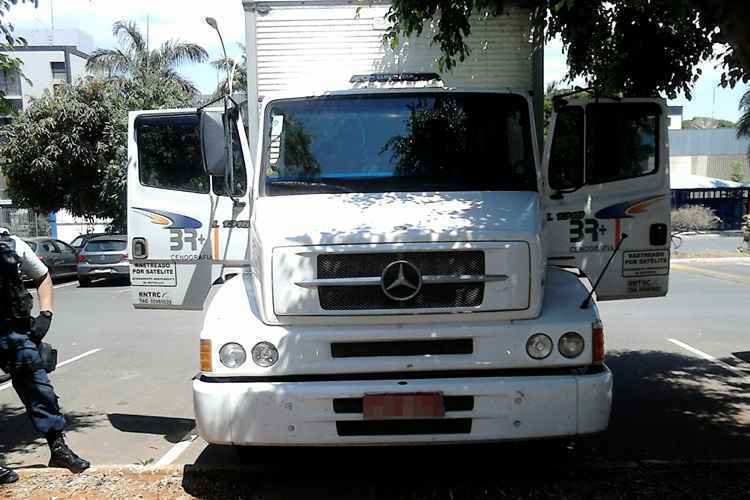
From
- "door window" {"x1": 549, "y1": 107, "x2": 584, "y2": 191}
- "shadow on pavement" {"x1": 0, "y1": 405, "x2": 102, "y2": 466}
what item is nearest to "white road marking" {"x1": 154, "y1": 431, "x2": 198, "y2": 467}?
"shadow on pavement" {"x1": 0, "y1": 405, "x2": 102, "y2": 466}

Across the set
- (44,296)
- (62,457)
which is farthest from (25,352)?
(62,457)

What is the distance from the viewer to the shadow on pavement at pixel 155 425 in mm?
5933

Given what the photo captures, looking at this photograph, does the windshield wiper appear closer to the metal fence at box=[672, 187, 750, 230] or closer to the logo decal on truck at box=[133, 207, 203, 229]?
the logo decal on truck at box=[133, 207, 203, 229]

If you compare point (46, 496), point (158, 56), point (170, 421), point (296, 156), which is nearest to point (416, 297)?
point (296, 156)

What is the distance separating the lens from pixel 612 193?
527 cm

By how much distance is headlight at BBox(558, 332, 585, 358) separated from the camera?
162 inches

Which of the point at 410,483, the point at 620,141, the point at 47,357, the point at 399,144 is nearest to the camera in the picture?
the point at 410,483

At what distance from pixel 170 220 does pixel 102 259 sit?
1489 centimetres

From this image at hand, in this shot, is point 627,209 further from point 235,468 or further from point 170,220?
point 170,220

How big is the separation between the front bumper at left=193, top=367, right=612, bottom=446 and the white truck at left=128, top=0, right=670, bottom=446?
0.5 inches

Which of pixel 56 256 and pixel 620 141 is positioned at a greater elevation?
pixel 620 141

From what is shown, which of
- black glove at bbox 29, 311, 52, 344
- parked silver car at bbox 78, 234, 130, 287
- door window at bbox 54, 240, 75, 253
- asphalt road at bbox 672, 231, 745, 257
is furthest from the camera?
asphalt road at bbox 672, 231, 745, 257

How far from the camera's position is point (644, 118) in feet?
17.3

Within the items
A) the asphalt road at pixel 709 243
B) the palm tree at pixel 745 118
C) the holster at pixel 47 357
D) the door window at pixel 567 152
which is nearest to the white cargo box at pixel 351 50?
the door window at pixel 567 152
